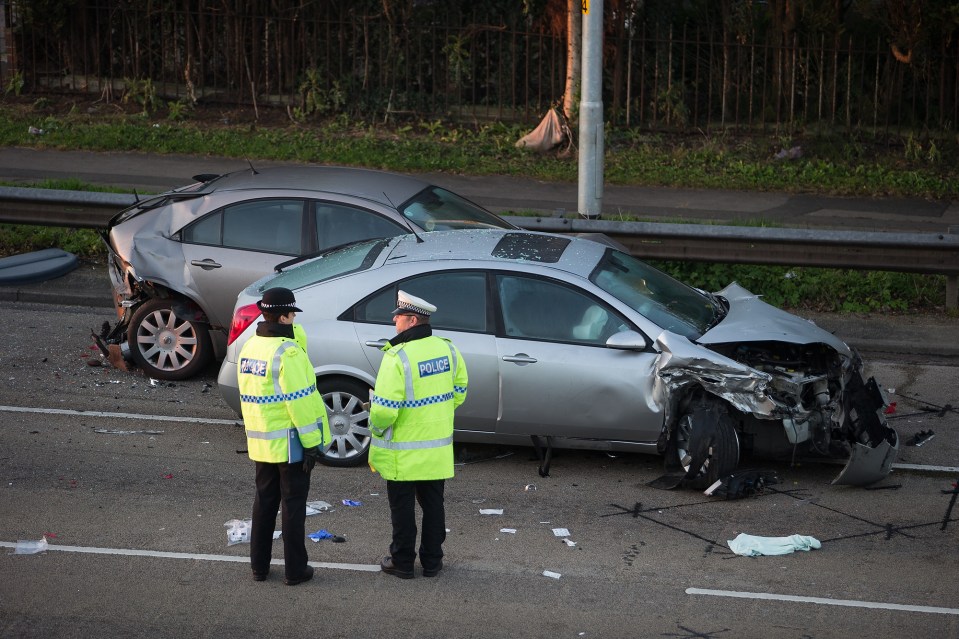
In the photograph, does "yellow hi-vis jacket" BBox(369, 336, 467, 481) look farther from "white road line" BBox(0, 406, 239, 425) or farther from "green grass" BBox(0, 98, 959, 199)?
"green grass" BBox(0, 98, 959, 199)

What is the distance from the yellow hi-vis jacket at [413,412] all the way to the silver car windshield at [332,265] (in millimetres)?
2230

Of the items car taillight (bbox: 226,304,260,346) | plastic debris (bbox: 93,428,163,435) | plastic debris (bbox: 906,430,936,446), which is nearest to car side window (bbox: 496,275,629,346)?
car taillight (bbox: 226,304,260,346)

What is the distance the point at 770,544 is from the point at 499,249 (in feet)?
9.15

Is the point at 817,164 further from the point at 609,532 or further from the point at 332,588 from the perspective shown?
the point at 332,588

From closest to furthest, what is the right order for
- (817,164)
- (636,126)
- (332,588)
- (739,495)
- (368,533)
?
(332,588) → (368,533) → (739,495) → (817,164) → (636,126)

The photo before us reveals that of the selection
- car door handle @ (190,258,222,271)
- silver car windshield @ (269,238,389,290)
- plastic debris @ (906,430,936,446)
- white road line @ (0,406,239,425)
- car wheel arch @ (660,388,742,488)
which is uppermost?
silver car windshield @ (269,238,389,290)

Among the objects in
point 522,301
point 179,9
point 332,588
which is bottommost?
point 332,588

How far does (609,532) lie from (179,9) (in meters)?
16.5

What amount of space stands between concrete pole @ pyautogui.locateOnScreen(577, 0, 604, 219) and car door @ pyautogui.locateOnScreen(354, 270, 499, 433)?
5.20m

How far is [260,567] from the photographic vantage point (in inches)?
256

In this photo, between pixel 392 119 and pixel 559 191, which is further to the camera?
pixel 392 119

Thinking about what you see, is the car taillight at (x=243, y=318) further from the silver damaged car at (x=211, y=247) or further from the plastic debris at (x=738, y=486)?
the plastic debris at (x=738, y=486)

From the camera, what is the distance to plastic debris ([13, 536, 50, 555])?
684 cm

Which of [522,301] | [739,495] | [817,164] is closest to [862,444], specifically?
[739,495]
